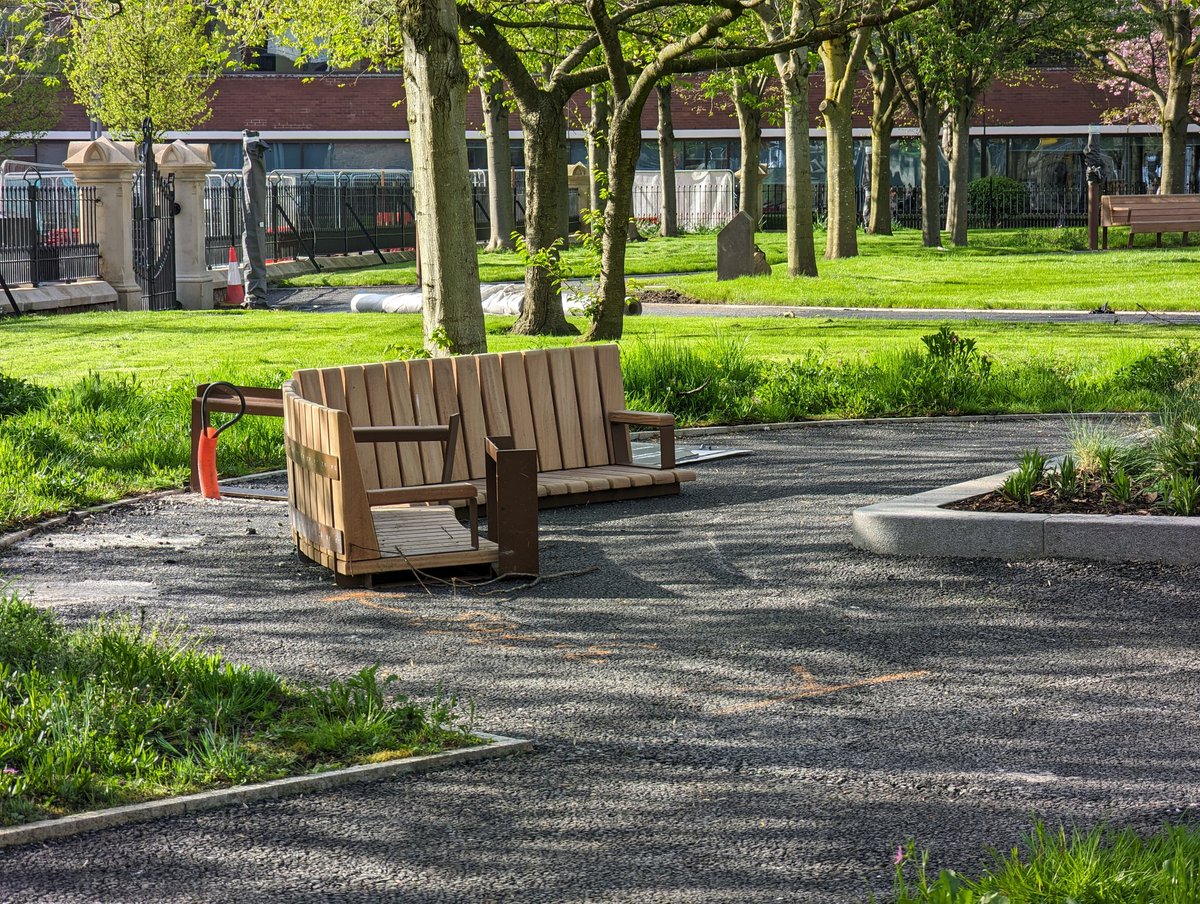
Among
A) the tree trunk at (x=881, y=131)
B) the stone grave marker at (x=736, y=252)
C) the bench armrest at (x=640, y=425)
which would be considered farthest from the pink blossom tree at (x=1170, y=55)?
the bench armrest at (x=640, y=425)

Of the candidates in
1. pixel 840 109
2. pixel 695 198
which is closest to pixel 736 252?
pixel 840 109

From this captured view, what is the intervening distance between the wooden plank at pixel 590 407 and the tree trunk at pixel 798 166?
1490cm

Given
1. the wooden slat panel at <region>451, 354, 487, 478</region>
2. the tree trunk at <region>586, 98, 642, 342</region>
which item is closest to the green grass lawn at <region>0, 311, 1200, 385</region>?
the tree trunk at <region>586, 98, 642, 342</region>

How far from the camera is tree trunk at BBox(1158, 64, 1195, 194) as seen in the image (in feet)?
115

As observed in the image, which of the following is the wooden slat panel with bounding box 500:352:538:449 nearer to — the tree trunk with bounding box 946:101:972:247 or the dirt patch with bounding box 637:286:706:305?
the dirt patch with bounding box 637:286:706:305

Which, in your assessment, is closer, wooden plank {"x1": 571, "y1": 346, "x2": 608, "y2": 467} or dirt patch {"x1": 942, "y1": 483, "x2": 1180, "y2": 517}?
dirt patch {"x1": 942, "y1": 483, "x2": 1180, "y2": 517}

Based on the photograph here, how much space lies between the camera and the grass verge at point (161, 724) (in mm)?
4484

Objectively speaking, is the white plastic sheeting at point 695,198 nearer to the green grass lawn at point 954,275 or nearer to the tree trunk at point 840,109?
the green grass lawn at point 954,275

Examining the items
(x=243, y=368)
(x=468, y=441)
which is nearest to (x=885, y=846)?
(x=468, y=441)

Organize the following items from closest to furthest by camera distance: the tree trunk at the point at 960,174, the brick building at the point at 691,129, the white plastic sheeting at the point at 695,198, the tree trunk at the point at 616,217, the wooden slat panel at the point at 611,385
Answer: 1. the wooden slat panel at the point at 611,385
2. the tree trunk at the point at 616,217
3. the tree trunk at the point at 960,174
4. the white plastic sheeting at the point at 695,198
5. the brick building at the point at 691,129

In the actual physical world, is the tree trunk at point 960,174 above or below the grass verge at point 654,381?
above

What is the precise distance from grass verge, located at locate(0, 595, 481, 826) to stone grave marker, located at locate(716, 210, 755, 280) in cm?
2047

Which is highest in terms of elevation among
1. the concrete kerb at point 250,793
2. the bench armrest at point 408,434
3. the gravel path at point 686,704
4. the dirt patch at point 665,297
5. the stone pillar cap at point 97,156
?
the stone pillar cap at point 97,156

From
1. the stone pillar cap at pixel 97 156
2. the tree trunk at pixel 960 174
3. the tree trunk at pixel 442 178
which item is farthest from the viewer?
the tree trunk at pixel 960 174
